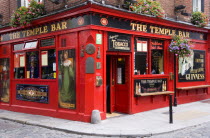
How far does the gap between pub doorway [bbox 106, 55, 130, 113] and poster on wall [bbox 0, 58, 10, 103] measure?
5.22 m

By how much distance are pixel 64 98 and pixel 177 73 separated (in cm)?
594

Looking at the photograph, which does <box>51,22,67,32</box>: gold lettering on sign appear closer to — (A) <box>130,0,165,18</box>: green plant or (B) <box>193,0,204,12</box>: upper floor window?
(A) <box>130,0,165,18</box>: green plant

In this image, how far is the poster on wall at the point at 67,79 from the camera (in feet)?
29.7

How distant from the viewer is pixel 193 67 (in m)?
13.0

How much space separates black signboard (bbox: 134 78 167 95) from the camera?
33.2 ft

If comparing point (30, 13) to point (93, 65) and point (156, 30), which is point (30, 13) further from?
point (156, 30)

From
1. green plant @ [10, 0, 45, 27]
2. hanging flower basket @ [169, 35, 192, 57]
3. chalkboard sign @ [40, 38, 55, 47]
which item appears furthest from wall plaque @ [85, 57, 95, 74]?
hanging flower basket @ [169, 35, 192, 57]

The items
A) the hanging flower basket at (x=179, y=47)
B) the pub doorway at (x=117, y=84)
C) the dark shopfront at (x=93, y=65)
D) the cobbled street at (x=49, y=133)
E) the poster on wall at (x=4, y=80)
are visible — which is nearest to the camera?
the cobbled street at (x=49, y=133)

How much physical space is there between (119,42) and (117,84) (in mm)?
1952

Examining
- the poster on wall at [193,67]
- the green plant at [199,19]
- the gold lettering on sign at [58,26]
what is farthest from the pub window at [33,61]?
the green plant at [199,19]

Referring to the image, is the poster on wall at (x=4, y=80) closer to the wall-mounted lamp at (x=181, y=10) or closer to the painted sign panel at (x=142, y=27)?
the painted sign panel at (x=142, y=27)

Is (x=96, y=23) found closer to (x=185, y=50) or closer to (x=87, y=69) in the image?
(x=87, y=69)

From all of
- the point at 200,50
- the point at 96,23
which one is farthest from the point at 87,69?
the point at 200,50

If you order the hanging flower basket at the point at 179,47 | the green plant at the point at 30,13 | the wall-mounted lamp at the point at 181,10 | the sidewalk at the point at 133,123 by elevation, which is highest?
the wall-mounted lamp at the point at 181,10
